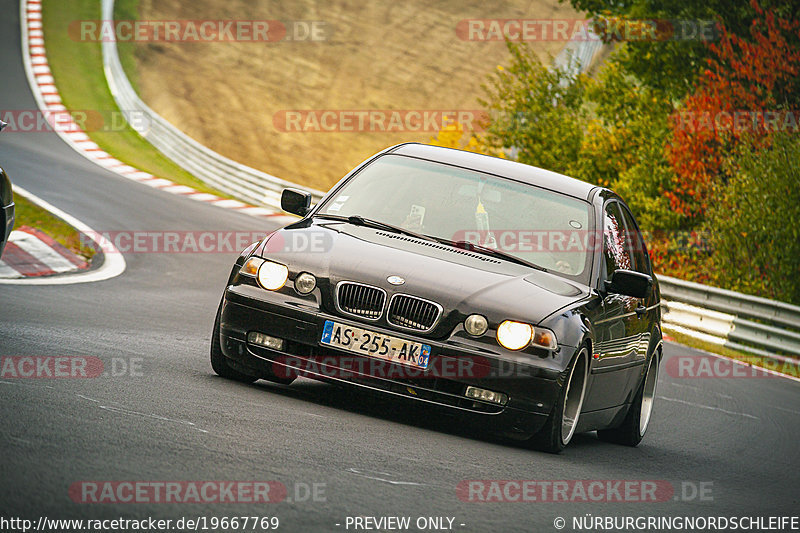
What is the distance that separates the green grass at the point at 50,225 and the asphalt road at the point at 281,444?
308 centimetres

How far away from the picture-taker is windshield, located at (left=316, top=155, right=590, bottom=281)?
7.93 meters

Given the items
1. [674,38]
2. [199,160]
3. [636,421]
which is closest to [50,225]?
[636,421]

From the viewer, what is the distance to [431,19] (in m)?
52.2

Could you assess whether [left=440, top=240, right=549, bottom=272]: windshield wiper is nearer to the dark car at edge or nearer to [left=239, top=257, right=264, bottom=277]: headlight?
[left=239, top=257, right=264, bottom=277]: headlight

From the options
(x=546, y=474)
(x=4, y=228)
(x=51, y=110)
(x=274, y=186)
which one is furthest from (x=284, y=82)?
(x=546, y=474)

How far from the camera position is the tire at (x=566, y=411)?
7.03 meters

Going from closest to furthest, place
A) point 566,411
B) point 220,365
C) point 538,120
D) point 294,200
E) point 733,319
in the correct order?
point 566,411
point 220,365
point 294,200
point 733,319
point 538,120

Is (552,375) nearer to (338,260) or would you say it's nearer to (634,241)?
(338,260)

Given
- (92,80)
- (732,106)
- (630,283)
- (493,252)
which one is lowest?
(92,80)

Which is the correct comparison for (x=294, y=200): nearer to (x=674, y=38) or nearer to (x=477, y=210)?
(x=477, y=210)

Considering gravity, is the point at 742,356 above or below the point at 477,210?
below

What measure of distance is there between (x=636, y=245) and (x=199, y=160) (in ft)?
69.0

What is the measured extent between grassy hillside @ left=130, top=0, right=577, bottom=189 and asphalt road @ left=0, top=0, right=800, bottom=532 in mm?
22287

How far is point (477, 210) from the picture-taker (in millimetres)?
8039
